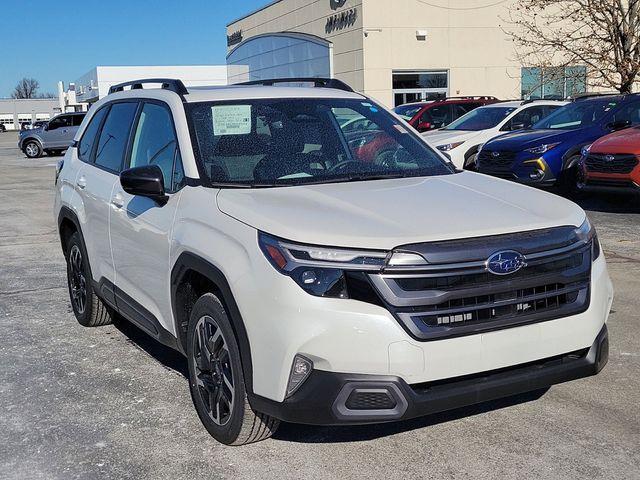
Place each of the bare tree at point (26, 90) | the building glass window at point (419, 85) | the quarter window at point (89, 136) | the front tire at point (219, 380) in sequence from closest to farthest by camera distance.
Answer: the front tire at point (219, 380)
the quarter window at point (89, 136)
the building glass window at point (419, 85)
the bare tree at point (26, 90)

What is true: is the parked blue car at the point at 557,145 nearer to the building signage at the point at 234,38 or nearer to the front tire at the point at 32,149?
the front tire at the point at 32,149

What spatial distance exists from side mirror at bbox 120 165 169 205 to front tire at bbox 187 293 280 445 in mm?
709

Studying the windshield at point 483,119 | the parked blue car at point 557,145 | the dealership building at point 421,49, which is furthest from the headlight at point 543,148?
the dealership building at point 421,49

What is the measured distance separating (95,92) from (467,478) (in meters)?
81.1

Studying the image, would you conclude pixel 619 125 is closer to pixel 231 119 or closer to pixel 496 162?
pixel 496 162

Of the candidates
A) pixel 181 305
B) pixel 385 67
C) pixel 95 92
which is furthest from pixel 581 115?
pixel 95 92

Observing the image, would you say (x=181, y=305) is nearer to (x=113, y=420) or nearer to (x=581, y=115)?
(x=113, y=420)

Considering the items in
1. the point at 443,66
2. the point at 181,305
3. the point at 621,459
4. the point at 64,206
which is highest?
the point at 443,66

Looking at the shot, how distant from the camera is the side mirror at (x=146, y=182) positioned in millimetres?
4062

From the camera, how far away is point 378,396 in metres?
3.12

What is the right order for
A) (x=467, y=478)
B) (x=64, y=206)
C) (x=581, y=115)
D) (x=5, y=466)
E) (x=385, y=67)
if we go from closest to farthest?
(x=467, y=478), (x=5, y=466), (x=64, y=206), (x=581, y=115), (x=385, y=67)

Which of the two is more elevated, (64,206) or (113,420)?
(64,206)

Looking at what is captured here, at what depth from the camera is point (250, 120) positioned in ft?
14.7

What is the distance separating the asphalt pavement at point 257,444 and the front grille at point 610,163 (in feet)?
16.6
